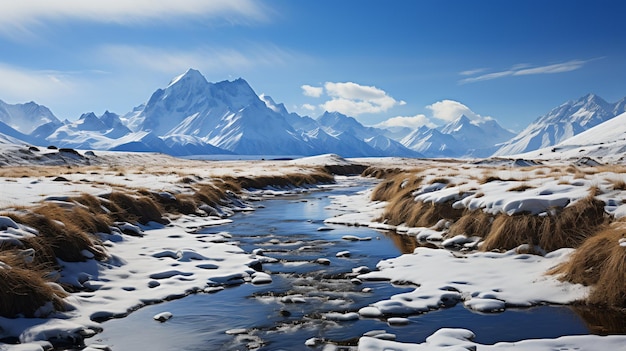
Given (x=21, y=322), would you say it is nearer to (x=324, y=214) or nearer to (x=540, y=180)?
(x=540, y=180)

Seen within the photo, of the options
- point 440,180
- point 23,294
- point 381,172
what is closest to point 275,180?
point 440,180

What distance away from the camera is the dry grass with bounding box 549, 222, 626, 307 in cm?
962

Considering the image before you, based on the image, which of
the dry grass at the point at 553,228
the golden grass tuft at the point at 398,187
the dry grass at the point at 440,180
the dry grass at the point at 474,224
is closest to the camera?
the dry grass at the point at 553,228

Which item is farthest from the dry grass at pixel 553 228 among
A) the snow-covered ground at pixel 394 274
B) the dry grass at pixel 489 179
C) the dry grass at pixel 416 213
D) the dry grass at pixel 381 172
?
the dry grass at pixel 381 172

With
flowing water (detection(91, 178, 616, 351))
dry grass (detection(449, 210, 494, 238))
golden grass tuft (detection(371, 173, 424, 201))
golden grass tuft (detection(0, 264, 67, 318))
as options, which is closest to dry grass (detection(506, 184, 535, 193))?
dry grass (detection(449, 210, 494, 238))

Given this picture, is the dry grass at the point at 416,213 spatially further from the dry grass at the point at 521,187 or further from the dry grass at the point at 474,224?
the dry grass at the point at 521,187

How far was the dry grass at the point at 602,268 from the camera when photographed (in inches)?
379

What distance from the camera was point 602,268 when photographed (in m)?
10.3

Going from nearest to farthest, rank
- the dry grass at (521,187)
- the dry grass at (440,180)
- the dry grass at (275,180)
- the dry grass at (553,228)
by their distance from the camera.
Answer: the dry grass at (553,228) → the dry grass at (521,187) → the dry grass at (440,180) → the dry grass at (275,180)

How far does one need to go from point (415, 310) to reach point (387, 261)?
14.8 ft

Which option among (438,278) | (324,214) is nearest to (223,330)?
(438,278)

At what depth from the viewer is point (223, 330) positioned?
9.07m

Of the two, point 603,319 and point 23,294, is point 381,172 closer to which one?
point 603,319

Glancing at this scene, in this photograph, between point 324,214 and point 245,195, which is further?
point 245,195
